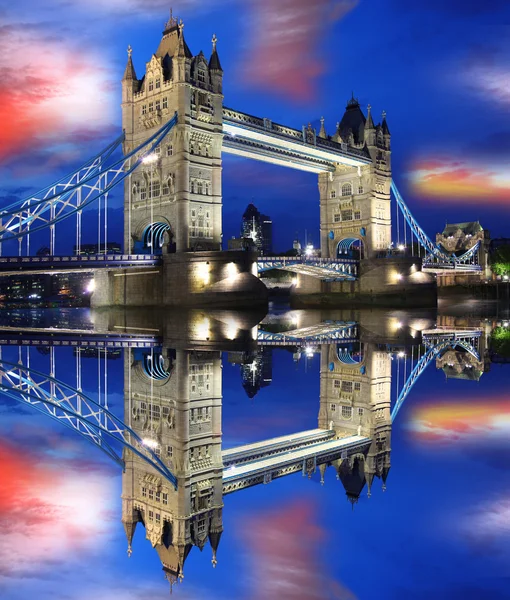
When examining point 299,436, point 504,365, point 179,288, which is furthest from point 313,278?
point 299,436

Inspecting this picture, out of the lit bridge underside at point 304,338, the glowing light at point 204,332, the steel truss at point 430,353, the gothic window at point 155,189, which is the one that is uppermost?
the gothic window at point 155,189

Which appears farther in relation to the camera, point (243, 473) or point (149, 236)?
point (149, 236)

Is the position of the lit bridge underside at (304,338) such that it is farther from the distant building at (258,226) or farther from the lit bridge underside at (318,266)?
the distant building at (258,226)

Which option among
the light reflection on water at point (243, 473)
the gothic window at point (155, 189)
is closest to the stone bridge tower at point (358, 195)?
the gothic window at point (155, 189)

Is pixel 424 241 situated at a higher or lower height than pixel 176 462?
higher

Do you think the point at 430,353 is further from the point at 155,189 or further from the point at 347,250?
the point at 347,250

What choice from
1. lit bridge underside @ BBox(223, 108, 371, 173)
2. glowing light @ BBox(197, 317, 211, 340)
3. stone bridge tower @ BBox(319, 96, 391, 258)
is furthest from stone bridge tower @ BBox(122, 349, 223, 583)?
stone bridge tower @ BBox(319, 96, 391, 258)

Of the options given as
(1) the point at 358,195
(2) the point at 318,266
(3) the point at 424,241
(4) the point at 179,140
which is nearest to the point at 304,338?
(4) the point at 179,140
